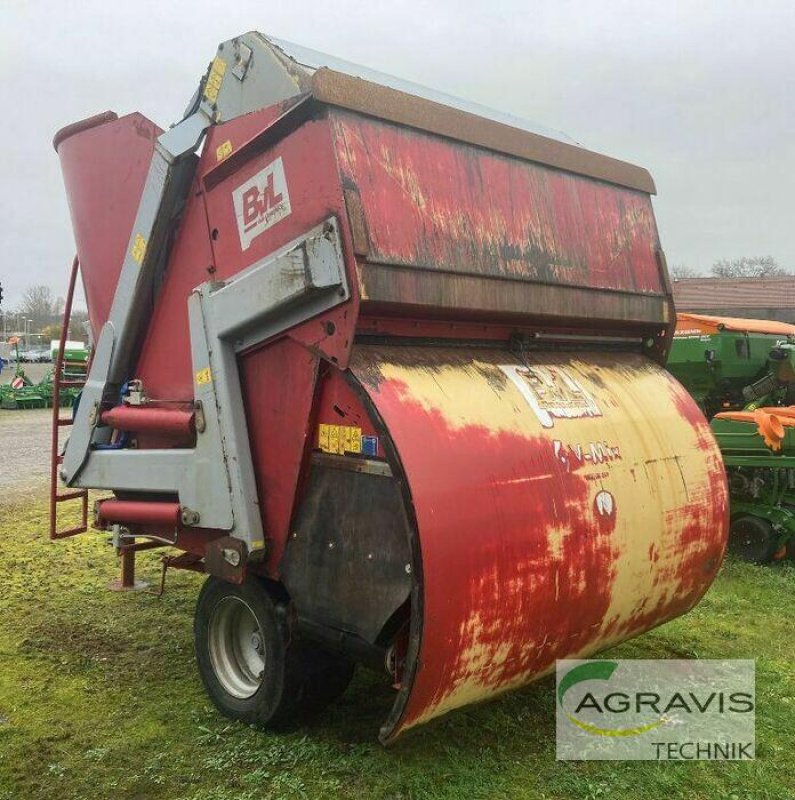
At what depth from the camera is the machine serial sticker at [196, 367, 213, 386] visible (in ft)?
11.3

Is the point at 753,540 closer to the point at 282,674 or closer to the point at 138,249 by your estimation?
the point at 282,674

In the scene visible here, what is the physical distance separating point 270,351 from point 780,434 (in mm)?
4524

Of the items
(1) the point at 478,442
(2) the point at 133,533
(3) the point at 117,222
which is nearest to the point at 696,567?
(1) the point at 478,442

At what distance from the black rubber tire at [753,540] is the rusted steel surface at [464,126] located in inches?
127

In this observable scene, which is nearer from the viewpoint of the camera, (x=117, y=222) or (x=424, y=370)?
(x=424, y=370)

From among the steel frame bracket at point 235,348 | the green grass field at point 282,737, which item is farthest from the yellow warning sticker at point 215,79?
the green grass field at point 282,737

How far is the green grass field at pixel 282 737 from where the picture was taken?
307 cm

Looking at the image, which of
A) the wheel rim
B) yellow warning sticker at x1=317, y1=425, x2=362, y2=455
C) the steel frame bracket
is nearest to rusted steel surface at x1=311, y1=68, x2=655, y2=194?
the steel frame bracket

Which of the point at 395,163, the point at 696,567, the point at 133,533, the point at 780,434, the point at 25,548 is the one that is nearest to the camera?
the point at 395,163

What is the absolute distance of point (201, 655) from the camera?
3814 millimetres

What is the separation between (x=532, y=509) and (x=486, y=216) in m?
1.29

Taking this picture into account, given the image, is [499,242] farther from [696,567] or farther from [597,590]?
[696,567]

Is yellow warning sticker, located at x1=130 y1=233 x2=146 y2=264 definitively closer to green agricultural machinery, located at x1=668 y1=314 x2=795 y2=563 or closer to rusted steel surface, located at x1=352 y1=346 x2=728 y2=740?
rusted steel surface, located at x1=352 y1=346 x2=728 y2=740

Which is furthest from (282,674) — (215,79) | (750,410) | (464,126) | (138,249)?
(750,410)
